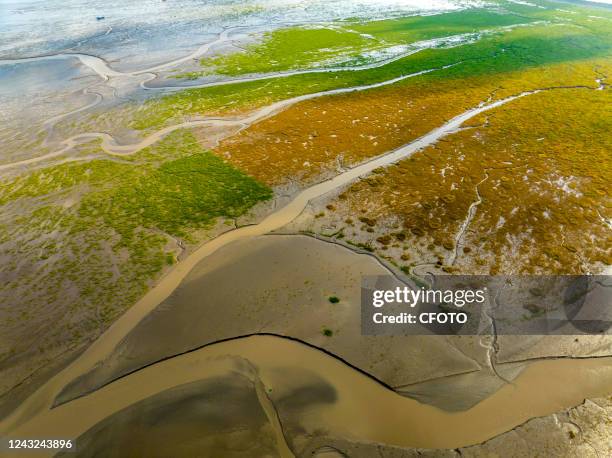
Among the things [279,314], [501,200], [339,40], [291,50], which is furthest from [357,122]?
[339,40]

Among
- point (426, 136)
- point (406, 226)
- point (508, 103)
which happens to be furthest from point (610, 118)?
point (406, 226)

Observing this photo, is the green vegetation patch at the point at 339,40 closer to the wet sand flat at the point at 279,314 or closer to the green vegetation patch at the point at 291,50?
the green vegetation patch at the point at 291,50

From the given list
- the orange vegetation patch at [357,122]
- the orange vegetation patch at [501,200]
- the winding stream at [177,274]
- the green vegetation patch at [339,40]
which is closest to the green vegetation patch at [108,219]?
the winding stream at [177,274]

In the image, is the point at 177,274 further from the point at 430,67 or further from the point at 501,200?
the point at 430,67

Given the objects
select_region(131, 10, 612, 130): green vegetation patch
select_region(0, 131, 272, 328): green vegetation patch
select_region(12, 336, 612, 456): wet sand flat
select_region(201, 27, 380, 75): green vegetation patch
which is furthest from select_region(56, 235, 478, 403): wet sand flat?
select_region(201, 27, 380, 75): green vegetation patch

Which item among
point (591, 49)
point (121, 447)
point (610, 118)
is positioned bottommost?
point (121, 447)

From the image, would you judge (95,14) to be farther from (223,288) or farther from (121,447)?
(121,447)

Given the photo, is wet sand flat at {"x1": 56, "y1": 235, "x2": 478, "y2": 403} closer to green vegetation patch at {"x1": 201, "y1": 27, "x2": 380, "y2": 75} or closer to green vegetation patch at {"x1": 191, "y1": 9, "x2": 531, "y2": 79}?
green vegetation patch at {"x1": 191, "y1": 9, "x2": 531, "y2": 79}
